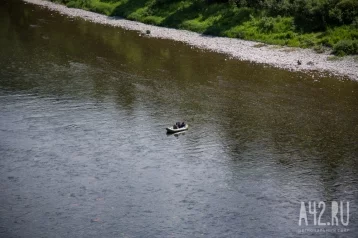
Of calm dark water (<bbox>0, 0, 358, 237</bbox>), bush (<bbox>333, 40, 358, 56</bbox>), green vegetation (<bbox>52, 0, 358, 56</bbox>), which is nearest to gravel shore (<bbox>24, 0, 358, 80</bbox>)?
bush (<bbox>333, 40, 358, 56</bbox>)

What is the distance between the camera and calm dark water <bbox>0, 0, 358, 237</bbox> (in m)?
21.6

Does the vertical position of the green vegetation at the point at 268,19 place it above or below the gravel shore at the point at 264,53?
above

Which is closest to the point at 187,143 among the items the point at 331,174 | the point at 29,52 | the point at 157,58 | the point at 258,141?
the point at 258,141

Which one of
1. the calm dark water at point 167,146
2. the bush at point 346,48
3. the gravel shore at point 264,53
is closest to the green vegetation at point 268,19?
the bush at point 346,48

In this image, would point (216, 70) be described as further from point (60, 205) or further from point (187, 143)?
point (60, 205)

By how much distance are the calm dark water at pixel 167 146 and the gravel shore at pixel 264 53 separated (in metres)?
1.73

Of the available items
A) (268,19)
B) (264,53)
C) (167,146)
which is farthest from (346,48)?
(167,146)

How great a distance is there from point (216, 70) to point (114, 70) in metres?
8.55

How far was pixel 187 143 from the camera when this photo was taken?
29.2m

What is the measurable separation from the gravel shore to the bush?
72cm

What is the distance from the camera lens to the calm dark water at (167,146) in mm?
21578

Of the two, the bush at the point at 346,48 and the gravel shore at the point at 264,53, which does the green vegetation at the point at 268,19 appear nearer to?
the bush at the point at 346,48

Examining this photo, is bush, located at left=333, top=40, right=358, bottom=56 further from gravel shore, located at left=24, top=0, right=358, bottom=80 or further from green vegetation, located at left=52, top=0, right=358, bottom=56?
gravel shore, located at left=24, top=0, right=358, bottom=80

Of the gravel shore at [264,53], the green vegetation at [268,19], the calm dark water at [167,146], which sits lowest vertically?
the calm dark water at [167,146]
